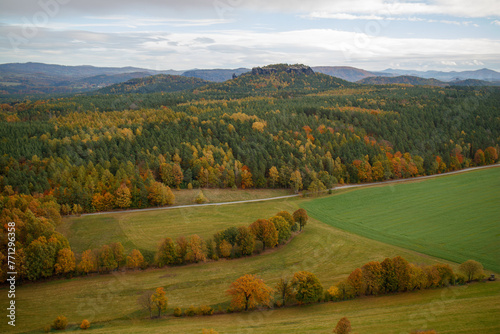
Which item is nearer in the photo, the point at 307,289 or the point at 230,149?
the point at 307,289

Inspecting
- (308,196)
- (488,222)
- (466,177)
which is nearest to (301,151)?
(308,196)

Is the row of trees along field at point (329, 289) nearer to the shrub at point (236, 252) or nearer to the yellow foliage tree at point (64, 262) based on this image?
the shrub at point (236, 252)

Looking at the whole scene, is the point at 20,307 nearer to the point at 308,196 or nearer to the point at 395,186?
the point at 308,196

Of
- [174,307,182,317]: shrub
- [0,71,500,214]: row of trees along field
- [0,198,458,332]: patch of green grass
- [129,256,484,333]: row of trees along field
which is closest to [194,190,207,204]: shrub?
[0,71,500,214]: row of trees along field

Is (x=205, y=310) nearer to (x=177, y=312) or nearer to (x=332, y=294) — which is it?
(x=177, y=312)

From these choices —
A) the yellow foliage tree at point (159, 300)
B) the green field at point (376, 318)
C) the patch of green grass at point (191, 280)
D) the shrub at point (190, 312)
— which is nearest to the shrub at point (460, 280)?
the green field at point (376, 318)

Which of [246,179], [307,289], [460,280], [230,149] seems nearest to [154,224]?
[246,179]
